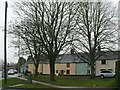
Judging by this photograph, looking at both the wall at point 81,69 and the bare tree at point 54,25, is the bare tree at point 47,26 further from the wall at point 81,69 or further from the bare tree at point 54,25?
the wall at point 81,69

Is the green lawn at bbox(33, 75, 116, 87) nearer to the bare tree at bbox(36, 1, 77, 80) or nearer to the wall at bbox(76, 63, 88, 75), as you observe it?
the bare tree at bbox(36, 1, 77, 80)

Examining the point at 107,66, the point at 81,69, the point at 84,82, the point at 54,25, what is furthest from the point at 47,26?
the point at 107,66

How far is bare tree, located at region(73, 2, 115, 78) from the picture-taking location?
39875 mm

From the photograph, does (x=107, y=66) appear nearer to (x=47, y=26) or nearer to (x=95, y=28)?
(x=95, y=28)

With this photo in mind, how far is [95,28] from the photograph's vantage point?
41.3 m

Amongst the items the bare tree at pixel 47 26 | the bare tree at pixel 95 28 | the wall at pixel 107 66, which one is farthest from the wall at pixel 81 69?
the bare tree at pixel 47 26

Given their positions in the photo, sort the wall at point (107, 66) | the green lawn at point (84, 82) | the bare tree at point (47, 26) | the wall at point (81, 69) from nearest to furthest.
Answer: the green lawn at point (84, 82), the bare tree at point (47, 26), the wall at point (81, 69), the wall at point (107, 66)

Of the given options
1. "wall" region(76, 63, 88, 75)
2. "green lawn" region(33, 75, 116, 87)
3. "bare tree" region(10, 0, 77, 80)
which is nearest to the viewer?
"green lawn" region(33, 75, 116, 87)

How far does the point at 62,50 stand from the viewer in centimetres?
3381

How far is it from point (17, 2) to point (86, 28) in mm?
11612

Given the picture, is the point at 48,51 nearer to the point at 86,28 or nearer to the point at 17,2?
the point at 17,2

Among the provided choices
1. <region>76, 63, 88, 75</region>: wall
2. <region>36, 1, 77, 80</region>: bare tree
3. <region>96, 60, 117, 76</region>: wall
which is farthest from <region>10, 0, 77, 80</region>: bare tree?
<region>96, 60, 117, 76</region>: wall

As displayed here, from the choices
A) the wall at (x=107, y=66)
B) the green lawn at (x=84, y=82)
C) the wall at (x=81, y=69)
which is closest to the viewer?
the green lawn at (x=84, y=82)

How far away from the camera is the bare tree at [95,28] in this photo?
131 feet
